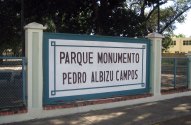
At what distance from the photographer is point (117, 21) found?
29422 millimetres

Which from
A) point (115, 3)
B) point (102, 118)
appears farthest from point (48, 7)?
point (102, 118)

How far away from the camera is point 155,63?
43.9ft

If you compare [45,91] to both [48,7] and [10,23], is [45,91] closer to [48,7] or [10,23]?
[48,7]

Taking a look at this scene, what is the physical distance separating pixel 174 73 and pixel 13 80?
267 inches

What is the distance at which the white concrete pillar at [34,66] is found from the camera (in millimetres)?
9773

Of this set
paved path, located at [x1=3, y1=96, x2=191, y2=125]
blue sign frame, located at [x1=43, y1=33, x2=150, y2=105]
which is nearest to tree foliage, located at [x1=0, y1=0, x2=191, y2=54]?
blue sign frame, located at [x1=43, y1=33, x2=150, y2=105]

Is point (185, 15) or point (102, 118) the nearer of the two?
point (102, 118)

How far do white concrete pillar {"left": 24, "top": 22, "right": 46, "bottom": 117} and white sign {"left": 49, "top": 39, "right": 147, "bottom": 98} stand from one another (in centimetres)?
43

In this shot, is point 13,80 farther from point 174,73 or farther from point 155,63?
point 174,73

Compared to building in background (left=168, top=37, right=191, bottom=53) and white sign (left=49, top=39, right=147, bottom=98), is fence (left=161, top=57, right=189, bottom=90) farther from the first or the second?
building in background (left=168, top=37, right=191, bottom=53)

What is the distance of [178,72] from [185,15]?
30743 millimetres

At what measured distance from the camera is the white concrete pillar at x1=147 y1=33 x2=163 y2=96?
43.8 feet

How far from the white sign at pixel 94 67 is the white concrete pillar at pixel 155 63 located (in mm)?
379

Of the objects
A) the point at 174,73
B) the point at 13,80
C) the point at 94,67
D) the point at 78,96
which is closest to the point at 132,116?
the point at 78,96
